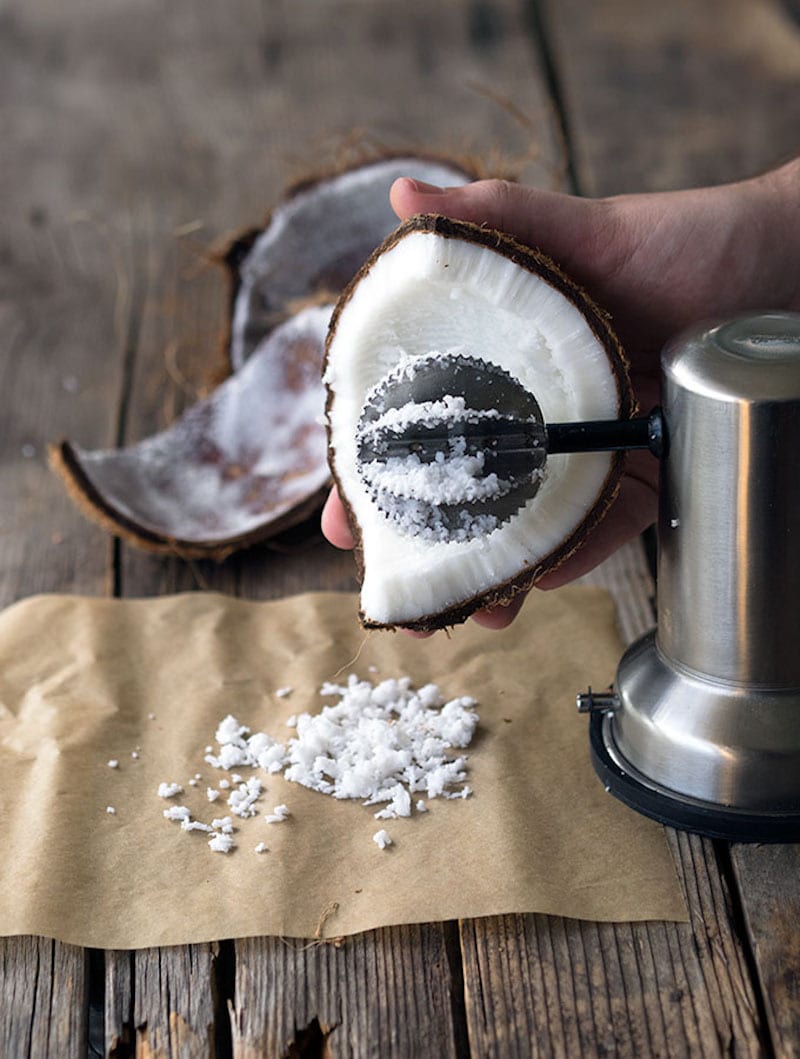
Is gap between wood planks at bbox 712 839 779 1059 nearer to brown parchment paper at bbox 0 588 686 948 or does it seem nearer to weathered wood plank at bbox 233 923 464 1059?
brown parchment paper at bbox 0 588 686 948

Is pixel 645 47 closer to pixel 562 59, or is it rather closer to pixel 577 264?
pixel 562 59

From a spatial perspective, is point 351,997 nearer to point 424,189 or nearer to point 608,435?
point 608,435

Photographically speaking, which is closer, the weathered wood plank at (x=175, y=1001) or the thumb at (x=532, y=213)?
the weathered wood plank at (x=175, y=1001)

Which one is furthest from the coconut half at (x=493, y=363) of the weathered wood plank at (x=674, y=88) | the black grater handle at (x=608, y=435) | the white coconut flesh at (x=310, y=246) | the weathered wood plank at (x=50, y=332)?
the weathered wood plank at (x=674, y=88)

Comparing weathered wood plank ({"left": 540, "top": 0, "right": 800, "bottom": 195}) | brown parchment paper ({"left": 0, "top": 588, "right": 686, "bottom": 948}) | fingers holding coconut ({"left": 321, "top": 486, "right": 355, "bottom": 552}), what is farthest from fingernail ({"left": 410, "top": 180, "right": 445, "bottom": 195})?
weathered wood plank ({"left": 540, "top": 0, "right": 800, "bottom": 195})

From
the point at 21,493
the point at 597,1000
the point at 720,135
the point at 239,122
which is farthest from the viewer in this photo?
the point at 239,122

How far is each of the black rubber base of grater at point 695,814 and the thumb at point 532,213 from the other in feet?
1.32

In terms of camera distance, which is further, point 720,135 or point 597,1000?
point 720,135

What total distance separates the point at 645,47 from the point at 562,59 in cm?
16

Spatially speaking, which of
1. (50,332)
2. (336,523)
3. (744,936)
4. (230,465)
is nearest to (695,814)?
(744,936)

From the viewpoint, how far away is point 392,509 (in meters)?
0.92

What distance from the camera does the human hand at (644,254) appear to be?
104 centimetres

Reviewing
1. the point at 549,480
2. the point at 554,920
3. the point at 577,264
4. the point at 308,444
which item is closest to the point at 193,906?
the point at 554,920

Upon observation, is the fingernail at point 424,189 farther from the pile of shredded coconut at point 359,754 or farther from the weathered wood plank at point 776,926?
the weathered wood plank at point 776,926
